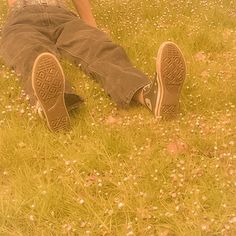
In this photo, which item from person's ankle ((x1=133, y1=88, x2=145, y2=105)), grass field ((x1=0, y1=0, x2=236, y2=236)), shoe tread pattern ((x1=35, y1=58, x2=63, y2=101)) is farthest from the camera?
person's ankle ((x1=133, y1=88, x2=145, y2=105))

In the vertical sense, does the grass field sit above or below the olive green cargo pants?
below

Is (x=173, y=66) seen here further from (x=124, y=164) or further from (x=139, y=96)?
(x=124, y=164)

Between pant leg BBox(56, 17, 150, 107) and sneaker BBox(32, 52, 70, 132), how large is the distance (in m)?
0.65

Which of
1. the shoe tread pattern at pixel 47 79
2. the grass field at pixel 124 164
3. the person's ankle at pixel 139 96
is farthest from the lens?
the person's ankle at pixel 139 96

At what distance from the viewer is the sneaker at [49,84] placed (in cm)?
377

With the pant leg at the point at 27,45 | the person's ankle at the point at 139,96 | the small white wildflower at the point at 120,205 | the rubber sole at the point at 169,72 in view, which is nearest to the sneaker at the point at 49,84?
the pant leg at the point at 27,45

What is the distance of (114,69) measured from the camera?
438 cm

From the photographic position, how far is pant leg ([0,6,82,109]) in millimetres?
4309

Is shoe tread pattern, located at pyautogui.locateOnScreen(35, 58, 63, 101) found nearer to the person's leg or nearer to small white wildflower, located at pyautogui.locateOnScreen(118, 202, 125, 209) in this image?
the person's leg

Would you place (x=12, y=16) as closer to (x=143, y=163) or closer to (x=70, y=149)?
(x=70, y=149)

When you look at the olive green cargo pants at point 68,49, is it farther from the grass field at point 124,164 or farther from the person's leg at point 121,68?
the grass field at point 124,164

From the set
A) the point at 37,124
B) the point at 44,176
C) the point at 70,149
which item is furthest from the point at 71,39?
the point at 44,176

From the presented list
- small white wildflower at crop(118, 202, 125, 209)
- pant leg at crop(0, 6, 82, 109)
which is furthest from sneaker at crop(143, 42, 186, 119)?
small white wildflower at crop(118, 202, 125, 209)

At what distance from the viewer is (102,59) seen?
455 cm
